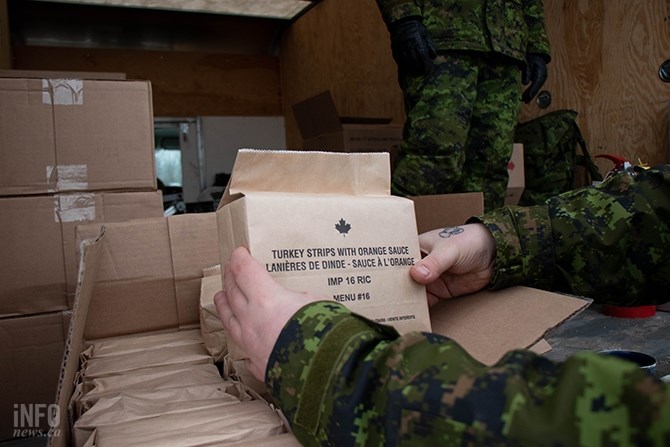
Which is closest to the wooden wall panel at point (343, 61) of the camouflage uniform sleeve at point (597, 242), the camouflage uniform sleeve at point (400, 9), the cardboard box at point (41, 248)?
the camouflage uniform sleeve at point (400, 9)

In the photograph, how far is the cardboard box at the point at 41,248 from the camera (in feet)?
3.80

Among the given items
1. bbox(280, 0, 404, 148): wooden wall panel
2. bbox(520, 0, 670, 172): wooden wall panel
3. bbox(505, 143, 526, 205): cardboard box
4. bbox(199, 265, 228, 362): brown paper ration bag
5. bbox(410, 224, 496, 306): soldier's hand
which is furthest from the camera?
bbox(280, 0, 404, 148): wooden wall panel

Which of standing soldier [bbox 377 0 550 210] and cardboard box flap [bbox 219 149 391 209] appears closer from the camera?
cardboard box flap [bbox 219 149 391 209]

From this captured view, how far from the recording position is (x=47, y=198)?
3.93ft

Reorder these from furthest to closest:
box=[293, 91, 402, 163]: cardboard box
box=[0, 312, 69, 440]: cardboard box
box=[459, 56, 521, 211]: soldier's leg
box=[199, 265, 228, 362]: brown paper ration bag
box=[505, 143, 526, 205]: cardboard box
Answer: box=[293, 91, 402, 163]: cardboard box
box=[505, 143, 526, 205]: cardboard box
box=[459, 56, 521, 211]: soldier's leg
box=[0, 312, 69, 440]: cardboard box
box=[199, 265, 228, 362]: brown paper ration bag

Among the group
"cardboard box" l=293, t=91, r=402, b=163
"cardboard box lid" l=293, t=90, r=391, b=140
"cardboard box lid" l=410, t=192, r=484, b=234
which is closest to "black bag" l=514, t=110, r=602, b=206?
"cardboard box" l=293, t=91, r=402, b=163

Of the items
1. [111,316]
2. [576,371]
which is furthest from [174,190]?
[576,371]

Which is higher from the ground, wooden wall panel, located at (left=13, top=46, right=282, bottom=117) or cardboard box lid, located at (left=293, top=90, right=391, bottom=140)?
wooden wall panel, located at (left=13, top=46, right=282, bottom=117)

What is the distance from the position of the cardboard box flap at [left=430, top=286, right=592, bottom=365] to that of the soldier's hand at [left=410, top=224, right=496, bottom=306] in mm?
14

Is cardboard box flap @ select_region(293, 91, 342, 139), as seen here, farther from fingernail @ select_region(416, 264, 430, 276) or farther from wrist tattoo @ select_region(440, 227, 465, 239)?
fingernail @ select_region(416, 264, 430, 276)

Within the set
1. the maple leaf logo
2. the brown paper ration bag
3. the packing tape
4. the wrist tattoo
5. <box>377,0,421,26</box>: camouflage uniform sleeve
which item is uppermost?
<box>377,0,421,26</box>: camouflage uniform sleeve

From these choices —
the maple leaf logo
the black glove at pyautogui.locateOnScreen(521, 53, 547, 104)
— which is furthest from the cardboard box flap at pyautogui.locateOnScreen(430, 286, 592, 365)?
the black glove at pyautogui.locateOnScreen(521, 53, 547, 104)

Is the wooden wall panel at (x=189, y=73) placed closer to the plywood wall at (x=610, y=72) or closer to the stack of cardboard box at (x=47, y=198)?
the plywood wall at (x=610, y=72)

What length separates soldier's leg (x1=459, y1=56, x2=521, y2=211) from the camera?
204 cm
